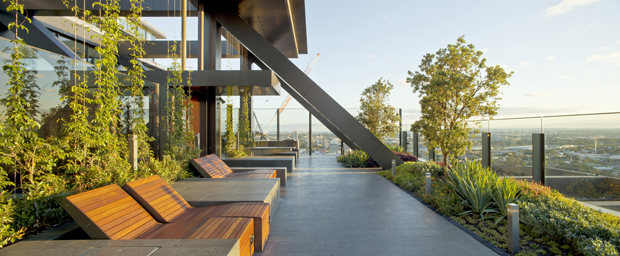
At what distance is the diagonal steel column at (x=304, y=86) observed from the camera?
29.9 ft

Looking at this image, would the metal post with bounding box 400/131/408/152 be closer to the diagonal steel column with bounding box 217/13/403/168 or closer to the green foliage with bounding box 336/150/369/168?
the green foliage with bounding box 336/150/369/168

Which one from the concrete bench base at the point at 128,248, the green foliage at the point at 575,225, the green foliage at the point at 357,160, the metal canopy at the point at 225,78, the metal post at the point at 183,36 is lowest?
the green foliage at the point at 357,160

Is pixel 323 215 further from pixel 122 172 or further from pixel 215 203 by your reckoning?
pixel 122 172

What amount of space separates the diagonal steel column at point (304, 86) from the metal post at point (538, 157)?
4117mm

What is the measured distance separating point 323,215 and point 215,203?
1863mm

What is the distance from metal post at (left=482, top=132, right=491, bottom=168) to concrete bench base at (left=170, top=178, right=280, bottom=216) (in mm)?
6015

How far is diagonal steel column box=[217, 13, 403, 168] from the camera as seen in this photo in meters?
9.11

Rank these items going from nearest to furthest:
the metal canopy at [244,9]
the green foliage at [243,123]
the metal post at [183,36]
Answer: the metal post at [183,36] → the metal canopy at [244,9] → the green foliage at [243,123]

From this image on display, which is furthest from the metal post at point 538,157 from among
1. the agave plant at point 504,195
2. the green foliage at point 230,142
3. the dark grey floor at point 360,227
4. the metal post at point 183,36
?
the green foliage at point 230,142

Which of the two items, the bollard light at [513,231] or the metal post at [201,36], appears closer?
the bollard light at [513,231]

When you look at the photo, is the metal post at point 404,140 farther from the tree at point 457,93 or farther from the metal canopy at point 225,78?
the metal canopy at point 225,78

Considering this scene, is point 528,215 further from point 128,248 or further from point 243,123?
point 243,123

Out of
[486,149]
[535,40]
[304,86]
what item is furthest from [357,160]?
[535,40]

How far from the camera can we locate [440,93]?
7.23 meters
